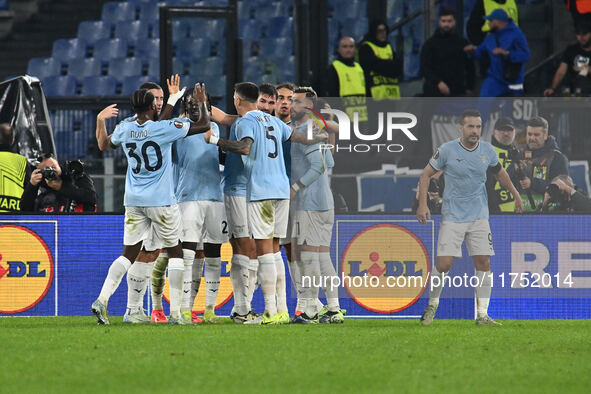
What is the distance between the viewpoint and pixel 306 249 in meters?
9.55

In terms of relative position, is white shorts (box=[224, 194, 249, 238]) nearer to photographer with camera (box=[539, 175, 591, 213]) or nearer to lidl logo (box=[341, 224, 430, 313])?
lidl logo (box=[341, 224, 430, 313])

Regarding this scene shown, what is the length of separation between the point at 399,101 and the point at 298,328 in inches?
107

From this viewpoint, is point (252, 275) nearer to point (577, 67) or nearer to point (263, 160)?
point (263, 160)

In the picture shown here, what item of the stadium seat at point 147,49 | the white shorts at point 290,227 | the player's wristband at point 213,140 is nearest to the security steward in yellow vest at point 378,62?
the white shorts at point 290,227

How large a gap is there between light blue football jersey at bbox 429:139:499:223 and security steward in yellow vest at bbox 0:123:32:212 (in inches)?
170

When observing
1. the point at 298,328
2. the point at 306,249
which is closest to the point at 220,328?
the point at 298,328

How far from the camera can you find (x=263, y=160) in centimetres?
907

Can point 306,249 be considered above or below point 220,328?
above

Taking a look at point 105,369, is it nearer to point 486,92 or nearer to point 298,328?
point 298,328

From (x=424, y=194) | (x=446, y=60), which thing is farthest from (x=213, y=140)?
(x=446, y=60)

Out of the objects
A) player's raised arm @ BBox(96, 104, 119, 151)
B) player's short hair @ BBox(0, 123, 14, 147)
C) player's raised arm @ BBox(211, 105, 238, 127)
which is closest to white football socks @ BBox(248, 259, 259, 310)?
player's raised arm @ BBox(211, 105, 238, 127)

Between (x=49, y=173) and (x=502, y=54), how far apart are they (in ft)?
Answer: 18.4

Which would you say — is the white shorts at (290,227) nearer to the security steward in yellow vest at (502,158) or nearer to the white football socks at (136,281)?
the white football socks at (136,281)

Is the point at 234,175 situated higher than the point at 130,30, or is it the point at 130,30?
the point at 130,30
